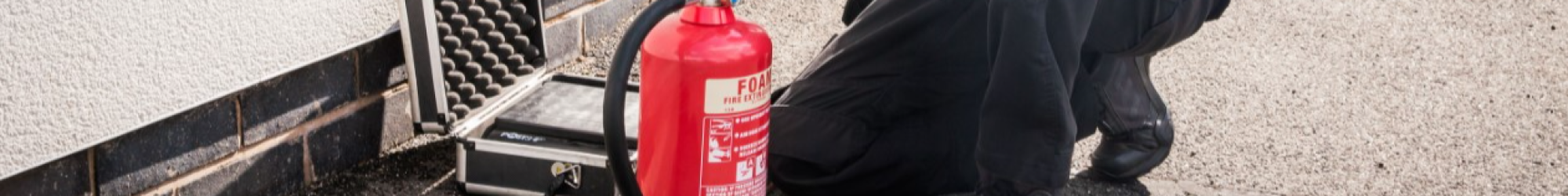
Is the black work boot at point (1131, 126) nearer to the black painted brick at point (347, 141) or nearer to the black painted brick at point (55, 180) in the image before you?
the black painted brick at point (347, 141)

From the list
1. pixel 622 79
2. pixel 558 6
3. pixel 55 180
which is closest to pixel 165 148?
pixel 55 180

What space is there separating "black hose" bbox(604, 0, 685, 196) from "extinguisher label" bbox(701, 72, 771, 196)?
159mm

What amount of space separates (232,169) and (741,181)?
2.92 ft

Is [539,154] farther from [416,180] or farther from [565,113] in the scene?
[416,180]

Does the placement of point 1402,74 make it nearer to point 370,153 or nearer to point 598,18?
point 598,18

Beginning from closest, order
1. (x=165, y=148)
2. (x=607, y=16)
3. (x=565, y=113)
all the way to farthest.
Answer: (x=165, y=148) < (x=565, y=113) < (x=607, y=16)

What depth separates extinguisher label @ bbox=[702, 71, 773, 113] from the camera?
2.33m

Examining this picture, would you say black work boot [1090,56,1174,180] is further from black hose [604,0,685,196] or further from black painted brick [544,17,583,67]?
black painted brick [544,17,583,67]

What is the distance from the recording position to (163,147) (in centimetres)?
253

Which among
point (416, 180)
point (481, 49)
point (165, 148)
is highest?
point (481, 49)

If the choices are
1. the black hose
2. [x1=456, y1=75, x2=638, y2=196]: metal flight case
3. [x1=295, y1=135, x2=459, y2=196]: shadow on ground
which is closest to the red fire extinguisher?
the black hose

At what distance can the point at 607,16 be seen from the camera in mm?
3859

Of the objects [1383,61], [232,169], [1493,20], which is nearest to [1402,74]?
[1383,61]

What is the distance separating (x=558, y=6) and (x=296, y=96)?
2.77ft
